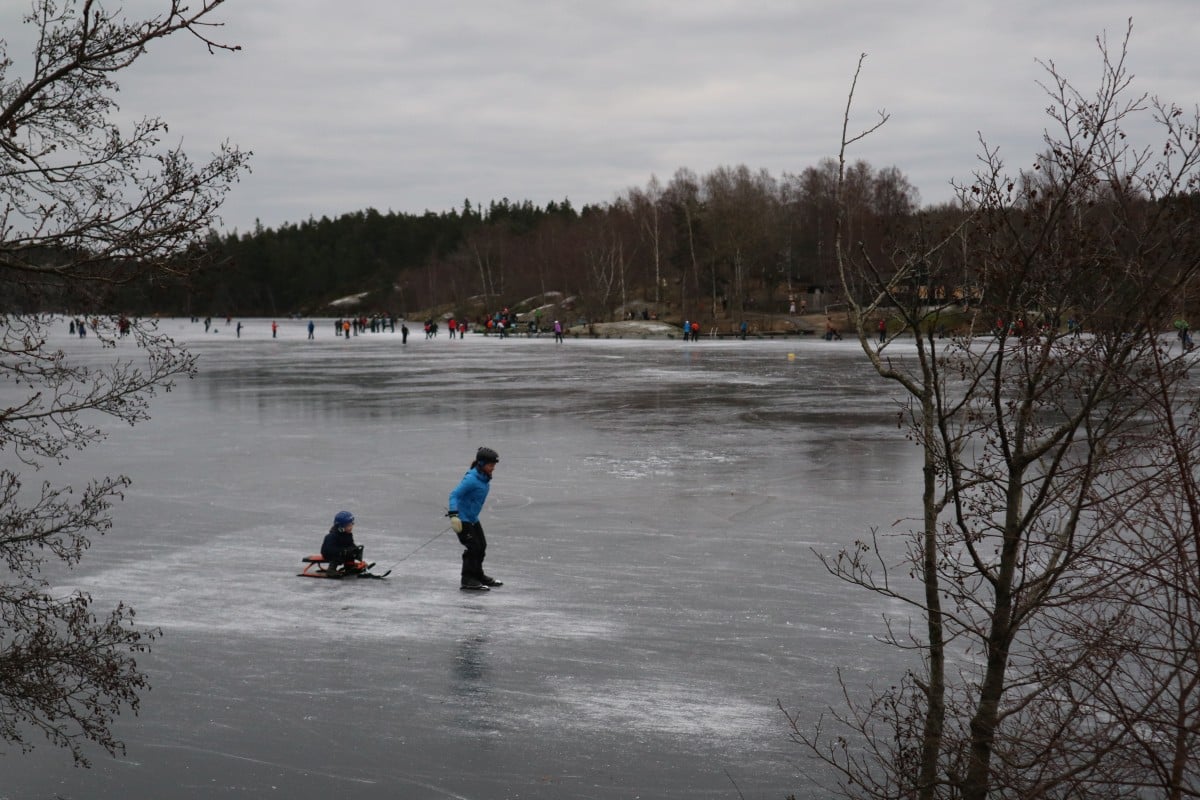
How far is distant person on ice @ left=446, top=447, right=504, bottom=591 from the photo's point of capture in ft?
39.5

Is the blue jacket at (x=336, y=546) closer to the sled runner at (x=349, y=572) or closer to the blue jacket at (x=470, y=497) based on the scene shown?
the sled runner at (x=349, y=572)

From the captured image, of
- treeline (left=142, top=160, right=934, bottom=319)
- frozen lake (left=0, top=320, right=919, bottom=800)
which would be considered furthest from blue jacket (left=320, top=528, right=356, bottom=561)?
treeline (left=142, top=160, right=934, bottom=319)

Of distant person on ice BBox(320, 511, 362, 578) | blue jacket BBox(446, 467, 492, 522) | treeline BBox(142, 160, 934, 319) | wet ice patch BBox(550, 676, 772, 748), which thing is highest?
treeline BBox(142, 160, 934, 319)

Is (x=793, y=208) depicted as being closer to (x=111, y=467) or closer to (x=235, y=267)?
(x=111, y=467)

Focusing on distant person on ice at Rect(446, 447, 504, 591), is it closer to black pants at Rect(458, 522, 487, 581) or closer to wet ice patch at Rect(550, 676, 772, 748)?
black pants at Rect(458, 522, 487, 581)

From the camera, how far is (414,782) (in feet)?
24.6

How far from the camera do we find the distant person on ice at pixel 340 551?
12641mm

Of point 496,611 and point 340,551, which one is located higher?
point 340,551

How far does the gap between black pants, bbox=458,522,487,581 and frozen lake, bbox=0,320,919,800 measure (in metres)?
0.30

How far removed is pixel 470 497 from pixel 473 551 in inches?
22.6

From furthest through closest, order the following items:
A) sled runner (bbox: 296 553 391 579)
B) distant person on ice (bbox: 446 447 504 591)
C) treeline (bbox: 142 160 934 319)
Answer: treeline (bbox: 142 160 934 319), sled runner (bbox: 296 553 391 579), distant person on ice (bbox: 446 447 504 591)

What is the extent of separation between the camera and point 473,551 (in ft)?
39.6

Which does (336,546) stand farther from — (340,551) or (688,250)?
(688,250)

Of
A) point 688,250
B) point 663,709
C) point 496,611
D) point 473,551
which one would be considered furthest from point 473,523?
point 688,250
